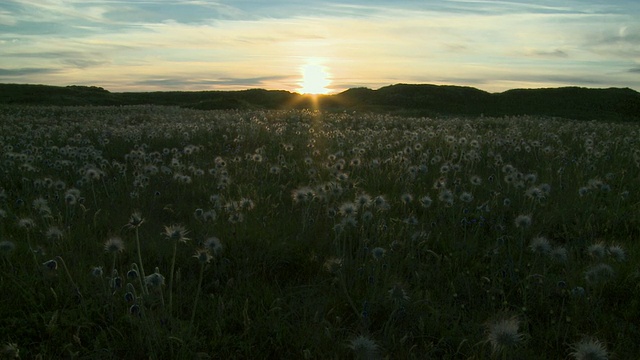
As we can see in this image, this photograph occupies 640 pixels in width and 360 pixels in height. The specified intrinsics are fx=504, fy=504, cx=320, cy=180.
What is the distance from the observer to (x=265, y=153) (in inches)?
368

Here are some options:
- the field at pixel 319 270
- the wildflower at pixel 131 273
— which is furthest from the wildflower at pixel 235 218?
the wildflower at pixel 131 273

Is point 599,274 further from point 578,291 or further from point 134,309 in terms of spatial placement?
point 134,309

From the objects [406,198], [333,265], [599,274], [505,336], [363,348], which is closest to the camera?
[505,336]

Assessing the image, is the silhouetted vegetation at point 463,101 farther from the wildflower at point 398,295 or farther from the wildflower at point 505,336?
the wildflower at point 505,336

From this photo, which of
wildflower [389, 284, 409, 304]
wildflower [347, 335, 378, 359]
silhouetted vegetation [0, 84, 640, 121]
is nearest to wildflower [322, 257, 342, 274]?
wildflower [389, 284, 409, 304]

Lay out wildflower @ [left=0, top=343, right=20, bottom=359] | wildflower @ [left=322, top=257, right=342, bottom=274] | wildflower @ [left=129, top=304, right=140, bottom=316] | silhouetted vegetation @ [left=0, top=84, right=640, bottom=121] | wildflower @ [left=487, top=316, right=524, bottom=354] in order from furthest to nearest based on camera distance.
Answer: silhouetted vegetation @ [left=0, top=84, right=640, bottom=121], wildflower @ [left=322, top=257, right=342, bottom=274], wildflower @ [left=129, top=304, right=140, bottom=316], wildflower @ [left=0, top=343, right=20, bottom=359], wildflower @ [left=487, top=316, right=524, bottom=354]

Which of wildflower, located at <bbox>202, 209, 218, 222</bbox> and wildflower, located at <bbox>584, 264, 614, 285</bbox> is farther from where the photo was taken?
wildflower, located at <bbox>202, 209, 218, 222</bbox>

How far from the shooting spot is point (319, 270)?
163 inches

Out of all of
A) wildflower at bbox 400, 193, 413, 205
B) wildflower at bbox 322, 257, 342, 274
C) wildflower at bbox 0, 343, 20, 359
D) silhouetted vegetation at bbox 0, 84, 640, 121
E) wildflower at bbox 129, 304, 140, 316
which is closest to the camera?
wildflower at bbox 0, 343, 20, 359

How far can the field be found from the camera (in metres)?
3.13

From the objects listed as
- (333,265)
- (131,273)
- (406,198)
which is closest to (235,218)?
(333,265)

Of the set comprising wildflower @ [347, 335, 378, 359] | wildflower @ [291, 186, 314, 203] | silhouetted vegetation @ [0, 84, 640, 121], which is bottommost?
wildflower @ [347, 335, 378, 359]

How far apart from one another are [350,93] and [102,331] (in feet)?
171

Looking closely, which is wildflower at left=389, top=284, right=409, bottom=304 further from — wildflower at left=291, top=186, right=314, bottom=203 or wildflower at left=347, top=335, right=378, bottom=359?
wildflower at left=291, top=186, right=314, bottom=203
